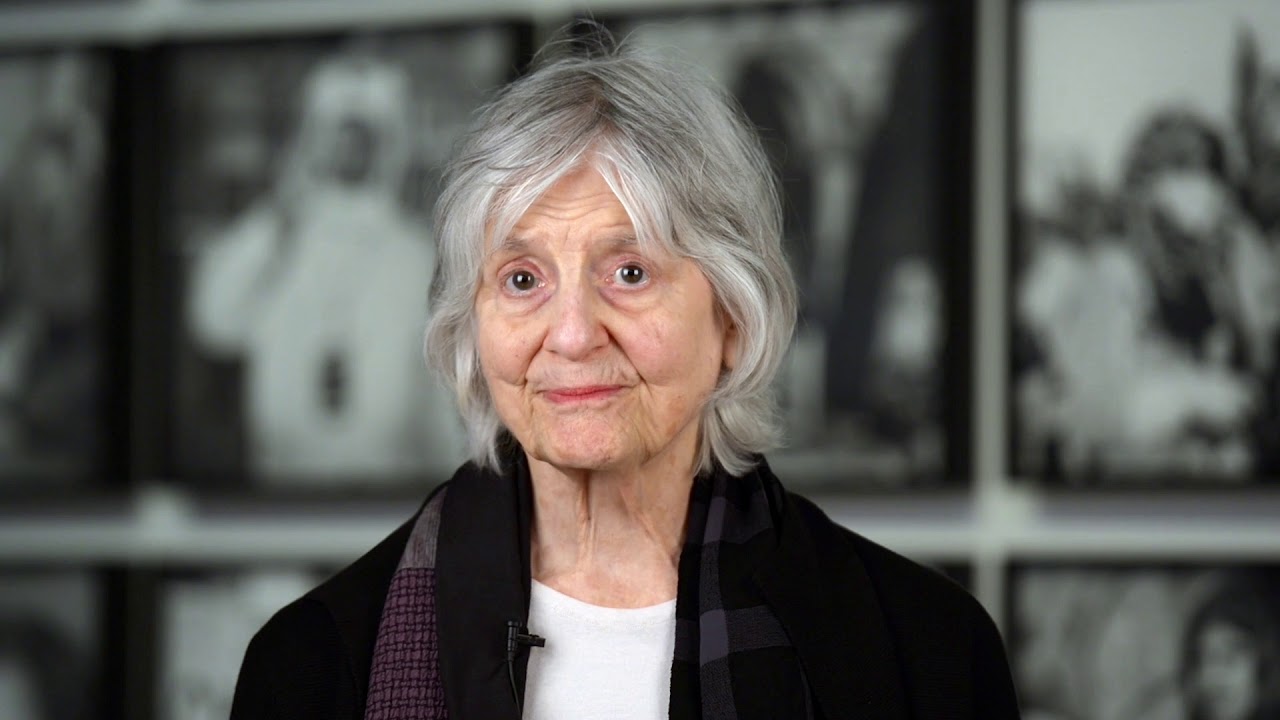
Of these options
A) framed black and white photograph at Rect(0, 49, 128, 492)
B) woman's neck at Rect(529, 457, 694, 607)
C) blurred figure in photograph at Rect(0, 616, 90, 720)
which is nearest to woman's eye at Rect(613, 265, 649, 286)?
woman's neck at Rect(529, 457, 694, 607)

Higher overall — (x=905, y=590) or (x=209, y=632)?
(x=905, y=590)

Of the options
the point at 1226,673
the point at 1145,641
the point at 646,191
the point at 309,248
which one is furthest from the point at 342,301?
the point at 1226,673

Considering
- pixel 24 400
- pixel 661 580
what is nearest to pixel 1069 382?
pixel 661 580

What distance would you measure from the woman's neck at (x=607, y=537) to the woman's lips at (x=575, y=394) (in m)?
0.12

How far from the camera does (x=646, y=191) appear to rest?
5.08 feet

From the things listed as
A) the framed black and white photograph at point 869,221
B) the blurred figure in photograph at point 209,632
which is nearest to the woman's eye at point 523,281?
the framed black and white photograph at point 869,221

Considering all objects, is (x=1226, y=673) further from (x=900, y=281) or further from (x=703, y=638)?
(x=703, y=638)

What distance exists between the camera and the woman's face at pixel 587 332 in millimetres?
1553

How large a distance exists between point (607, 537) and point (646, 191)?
1.28 ft

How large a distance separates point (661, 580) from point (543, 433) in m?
0.23

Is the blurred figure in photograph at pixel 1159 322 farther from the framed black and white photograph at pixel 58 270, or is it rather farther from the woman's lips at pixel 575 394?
the framed black and white photograph at pixel 58 270

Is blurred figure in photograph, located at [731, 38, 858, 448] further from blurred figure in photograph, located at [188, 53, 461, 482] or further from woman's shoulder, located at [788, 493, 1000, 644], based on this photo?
woman's shoulder, located at [788, 493, 1000, 644]

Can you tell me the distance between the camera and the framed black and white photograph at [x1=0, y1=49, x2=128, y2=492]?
290cm

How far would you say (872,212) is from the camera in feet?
8.54
